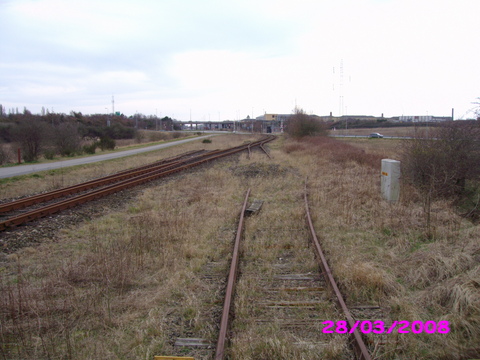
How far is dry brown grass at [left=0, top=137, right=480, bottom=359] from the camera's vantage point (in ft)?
13.1

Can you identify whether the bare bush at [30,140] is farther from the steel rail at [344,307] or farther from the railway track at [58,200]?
the steel rail at [344,307]

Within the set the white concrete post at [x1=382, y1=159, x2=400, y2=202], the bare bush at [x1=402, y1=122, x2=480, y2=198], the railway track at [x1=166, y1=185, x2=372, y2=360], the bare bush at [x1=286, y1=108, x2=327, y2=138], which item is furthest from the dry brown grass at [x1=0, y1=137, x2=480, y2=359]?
the bare bush at [x1=286, y1=108, x2=327, y2=138]

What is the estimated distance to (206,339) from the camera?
413 cm

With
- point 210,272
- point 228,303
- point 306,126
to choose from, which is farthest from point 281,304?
point 306,126

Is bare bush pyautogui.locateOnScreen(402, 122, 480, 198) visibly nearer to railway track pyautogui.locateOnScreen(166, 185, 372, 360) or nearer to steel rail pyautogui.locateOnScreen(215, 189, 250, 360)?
railway track pyautogui.locateOnScreen(166, 185, 372, 360)

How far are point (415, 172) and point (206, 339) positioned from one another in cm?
1035

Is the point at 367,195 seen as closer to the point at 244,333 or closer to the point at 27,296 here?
the point at 244,333

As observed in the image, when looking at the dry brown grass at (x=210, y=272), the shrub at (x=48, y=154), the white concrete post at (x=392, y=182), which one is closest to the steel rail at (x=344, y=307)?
the dry brown grass at (x=210, y=272)

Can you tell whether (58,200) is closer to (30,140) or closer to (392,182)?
(392,182)

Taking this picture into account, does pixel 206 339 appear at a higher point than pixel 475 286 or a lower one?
lower

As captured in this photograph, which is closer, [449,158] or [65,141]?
[449,158]

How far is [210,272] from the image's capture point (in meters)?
6.21

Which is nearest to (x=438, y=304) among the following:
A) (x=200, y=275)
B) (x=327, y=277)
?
(x=327, y=277)

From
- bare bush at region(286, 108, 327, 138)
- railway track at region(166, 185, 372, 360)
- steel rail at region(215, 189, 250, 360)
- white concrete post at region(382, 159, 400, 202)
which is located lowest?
railway track at region(166, 185, 372, 360)
